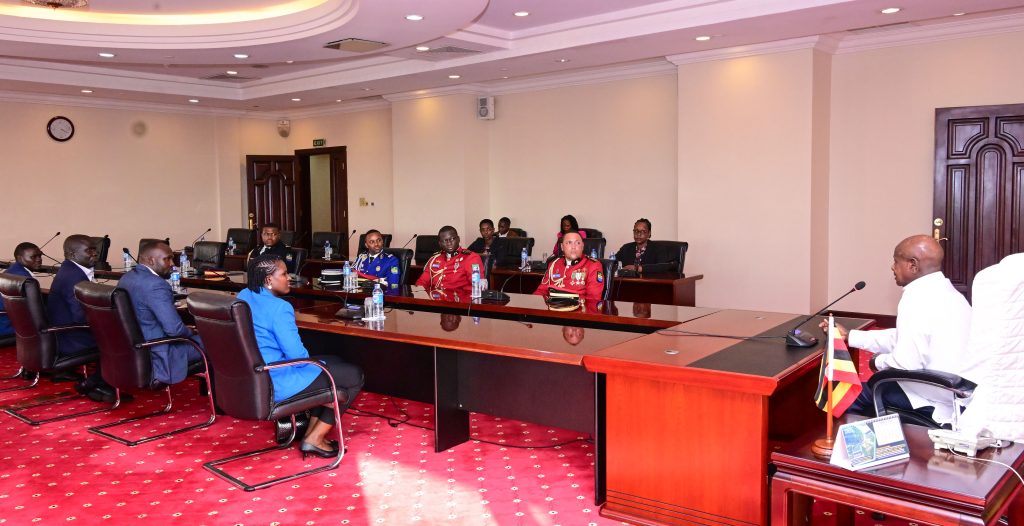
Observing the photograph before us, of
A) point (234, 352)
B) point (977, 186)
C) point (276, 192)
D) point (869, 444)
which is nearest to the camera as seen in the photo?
point (869, 444)

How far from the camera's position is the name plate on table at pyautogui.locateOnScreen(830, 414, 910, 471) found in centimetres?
243

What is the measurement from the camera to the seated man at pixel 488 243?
8430 millimetres

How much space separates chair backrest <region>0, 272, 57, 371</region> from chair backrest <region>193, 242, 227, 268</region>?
11.0 ft

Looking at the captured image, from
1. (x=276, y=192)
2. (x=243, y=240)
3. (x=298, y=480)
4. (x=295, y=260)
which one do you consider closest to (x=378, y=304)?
(x=298, y=480)

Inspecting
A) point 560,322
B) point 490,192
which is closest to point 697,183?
point 490,192

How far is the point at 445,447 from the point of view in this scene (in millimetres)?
4133

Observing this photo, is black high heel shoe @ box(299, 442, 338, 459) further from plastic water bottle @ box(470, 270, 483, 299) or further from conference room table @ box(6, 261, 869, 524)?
plastic water bottle @ box(470, 270, 483, 299)

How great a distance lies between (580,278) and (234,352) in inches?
107

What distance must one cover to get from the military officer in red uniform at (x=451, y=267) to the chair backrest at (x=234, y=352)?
9.44 ft

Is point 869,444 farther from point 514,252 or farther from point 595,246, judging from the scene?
point 514,252

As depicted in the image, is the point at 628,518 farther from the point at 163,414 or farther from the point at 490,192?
the point at 490,192

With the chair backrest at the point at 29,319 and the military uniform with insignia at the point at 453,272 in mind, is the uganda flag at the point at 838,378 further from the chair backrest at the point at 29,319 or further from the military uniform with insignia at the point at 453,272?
the chair backrest at the point at 29,319

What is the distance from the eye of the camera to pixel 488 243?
30.3 ft

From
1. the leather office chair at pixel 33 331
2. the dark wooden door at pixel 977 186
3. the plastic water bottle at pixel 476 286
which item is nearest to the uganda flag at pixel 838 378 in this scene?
the plastic water bottle at pixel 476 286
